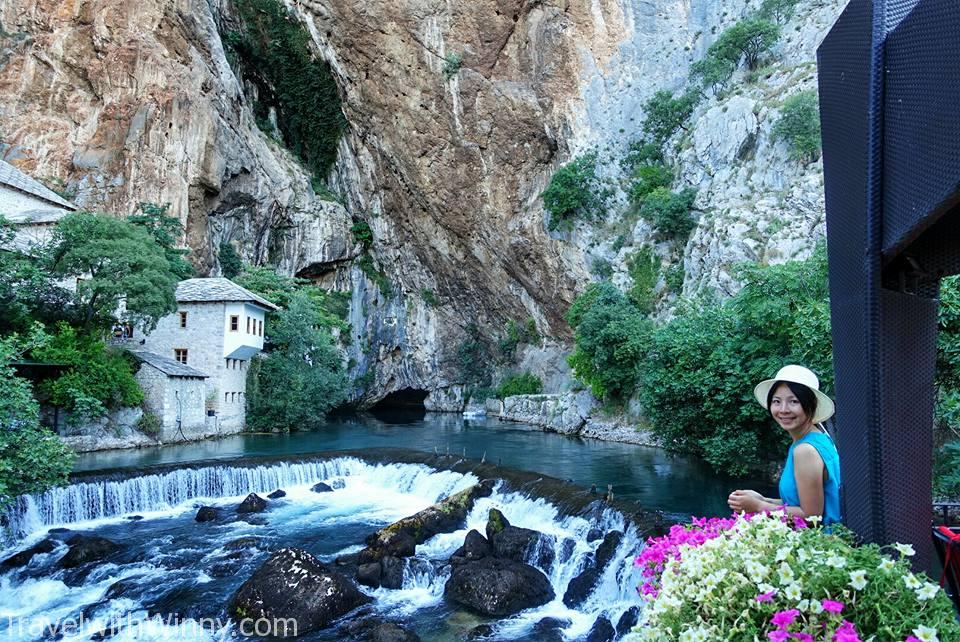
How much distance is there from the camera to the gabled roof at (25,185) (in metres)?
24.5

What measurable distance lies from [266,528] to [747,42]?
32788 millimetres

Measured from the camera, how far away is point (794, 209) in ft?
79.2

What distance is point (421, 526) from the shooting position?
1240cm

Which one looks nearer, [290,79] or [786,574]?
[786,574]

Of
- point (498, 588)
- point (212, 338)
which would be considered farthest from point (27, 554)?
point (212, 338)

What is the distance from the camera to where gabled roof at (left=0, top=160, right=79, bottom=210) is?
24.5 m

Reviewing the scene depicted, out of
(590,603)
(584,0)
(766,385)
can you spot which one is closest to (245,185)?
(584,0)

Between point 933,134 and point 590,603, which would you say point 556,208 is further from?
point 933,134

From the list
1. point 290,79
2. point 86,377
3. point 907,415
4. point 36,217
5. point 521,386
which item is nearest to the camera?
point 907,415

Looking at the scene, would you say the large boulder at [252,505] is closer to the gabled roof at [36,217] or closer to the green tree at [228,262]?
the gabled roof at [36,217]

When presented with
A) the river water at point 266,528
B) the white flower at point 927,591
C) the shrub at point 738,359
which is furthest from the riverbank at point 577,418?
the white flower at point 927,591

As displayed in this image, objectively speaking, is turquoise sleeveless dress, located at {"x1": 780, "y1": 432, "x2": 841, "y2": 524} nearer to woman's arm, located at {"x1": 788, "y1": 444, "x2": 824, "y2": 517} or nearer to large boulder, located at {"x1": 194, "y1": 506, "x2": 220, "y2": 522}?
woman's arm, located at {"x1": 788, "y1": 444, "x2": 824, "y2": 517}

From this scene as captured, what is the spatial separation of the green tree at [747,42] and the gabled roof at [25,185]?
107 feet

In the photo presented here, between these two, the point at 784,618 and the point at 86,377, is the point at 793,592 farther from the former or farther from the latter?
the point at 86,377
